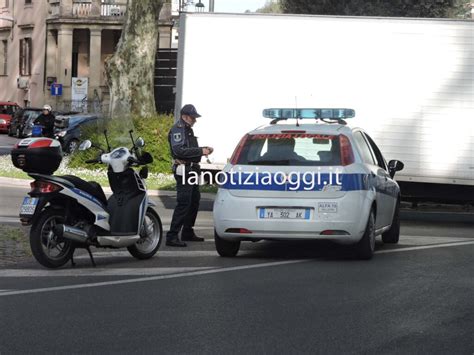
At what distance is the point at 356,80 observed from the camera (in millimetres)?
17203

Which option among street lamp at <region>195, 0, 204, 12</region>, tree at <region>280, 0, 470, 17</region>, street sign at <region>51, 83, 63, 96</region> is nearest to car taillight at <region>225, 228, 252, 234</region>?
tree at <region>280, 0, 470, 17</region>

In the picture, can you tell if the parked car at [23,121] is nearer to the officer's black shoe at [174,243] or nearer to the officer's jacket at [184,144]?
the officer's jacket at [184,144]

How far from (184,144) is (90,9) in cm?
5049

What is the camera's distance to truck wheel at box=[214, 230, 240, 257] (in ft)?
38.8

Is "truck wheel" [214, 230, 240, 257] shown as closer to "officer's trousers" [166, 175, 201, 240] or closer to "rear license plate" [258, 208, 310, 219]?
"rear license plate" [258, 208, 310, 219]

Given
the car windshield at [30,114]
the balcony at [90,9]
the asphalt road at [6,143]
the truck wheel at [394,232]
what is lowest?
the asphalt road at [6,143]

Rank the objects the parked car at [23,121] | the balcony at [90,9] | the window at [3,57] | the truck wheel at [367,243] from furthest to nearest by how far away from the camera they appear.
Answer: the window at [3,57] → the balcony at [90,9] → the parked car at [23,121] → the truck wheel at [367,243]

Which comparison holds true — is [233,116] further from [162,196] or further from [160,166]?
[160,166]

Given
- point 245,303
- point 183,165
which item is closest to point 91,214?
point 183,165

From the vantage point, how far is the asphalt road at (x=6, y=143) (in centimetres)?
3951

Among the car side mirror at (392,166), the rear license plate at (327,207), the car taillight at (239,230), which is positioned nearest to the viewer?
the rear license plate at (327,207)

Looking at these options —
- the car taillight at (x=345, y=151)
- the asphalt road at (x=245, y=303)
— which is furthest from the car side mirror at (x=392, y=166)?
the car taillight at (x=345, y=151)

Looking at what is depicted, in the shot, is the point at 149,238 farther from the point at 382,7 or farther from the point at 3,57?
the point at 3,57

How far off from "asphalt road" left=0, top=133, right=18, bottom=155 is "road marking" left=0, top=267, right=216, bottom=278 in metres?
28.0
